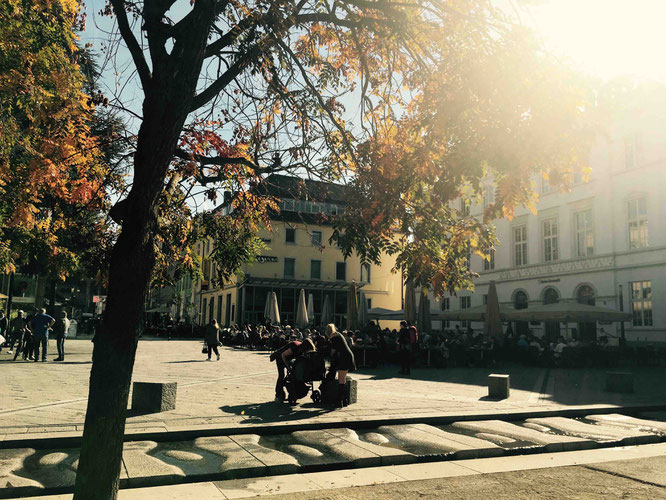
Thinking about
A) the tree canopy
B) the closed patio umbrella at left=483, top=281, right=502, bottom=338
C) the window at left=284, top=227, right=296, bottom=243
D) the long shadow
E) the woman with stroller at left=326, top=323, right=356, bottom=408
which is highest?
the window at left=284, top=227, right=296, bottom=243

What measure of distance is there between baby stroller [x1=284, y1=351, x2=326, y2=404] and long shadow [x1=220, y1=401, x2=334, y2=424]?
208 mm

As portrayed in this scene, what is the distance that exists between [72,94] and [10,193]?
3813 millimetres

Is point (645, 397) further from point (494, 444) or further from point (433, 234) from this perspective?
point (433, 234)

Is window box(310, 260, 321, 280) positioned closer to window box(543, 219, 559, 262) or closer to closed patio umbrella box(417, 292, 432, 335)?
window box(543, 219, 559, 262)

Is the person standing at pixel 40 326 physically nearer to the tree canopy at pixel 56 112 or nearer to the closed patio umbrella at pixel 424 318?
the tree canopy at pixel 56 112

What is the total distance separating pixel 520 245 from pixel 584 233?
5.87 m

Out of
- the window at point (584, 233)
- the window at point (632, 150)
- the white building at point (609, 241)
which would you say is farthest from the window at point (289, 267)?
the window at point (632, 150)

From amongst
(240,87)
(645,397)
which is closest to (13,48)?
(240,87)

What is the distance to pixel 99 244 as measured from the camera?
886 centimetres

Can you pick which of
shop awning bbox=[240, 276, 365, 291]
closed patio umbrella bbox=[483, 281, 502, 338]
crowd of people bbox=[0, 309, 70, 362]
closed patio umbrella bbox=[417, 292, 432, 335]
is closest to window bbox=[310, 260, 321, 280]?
shop awning bbox=[240, 276, 365, 291]

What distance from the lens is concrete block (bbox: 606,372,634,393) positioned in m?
13.7

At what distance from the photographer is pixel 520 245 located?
39062mm

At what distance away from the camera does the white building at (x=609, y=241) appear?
28.5 m

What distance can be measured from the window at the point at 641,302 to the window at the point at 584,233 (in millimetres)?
3781
